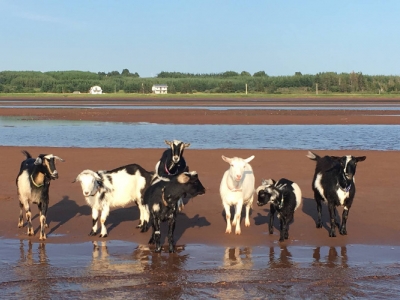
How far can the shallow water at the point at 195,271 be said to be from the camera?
26.3 feet

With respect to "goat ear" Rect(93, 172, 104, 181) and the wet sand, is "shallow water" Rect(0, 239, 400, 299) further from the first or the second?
"goat ear" Rect(93, 172, 104, 181)

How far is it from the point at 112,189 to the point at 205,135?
63.3 feet

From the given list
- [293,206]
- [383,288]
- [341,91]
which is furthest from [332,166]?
[341,91]

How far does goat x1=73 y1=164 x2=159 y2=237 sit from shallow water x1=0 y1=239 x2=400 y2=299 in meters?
0.79

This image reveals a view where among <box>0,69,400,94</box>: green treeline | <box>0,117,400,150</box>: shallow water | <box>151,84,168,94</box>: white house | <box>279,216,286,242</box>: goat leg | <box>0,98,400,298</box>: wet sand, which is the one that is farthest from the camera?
<box>151,84,168,94</box>: white house

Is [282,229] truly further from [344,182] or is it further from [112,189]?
[112,189]

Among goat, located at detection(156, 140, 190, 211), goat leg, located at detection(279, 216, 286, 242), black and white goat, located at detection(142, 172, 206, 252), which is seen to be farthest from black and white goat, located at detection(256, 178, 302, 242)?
goat, located at detection(156, 140, 190, 211)

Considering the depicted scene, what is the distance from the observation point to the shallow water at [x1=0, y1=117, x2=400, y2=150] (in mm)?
25922

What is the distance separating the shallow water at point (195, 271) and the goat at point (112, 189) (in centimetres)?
79

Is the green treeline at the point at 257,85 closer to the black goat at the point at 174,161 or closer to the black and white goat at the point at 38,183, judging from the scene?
the black goat at the point at 174,161

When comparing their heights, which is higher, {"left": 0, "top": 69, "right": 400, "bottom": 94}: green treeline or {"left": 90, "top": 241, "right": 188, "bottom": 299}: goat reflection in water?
{"left": 0, "top": 69, "right": 400, "bottom": 94}: green treeline

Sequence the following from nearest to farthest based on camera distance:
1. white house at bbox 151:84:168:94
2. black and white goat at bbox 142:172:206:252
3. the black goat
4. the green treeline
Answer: black and white goat at bbox 142:172:206:252 < the black goat < the green treeline < white house at bbox 151:84:168:94

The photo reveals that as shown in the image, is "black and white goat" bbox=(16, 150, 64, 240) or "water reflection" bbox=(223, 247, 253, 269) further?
"black and white goat" bbox=(16, 150, 64, 240)

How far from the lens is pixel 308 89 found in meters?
110
